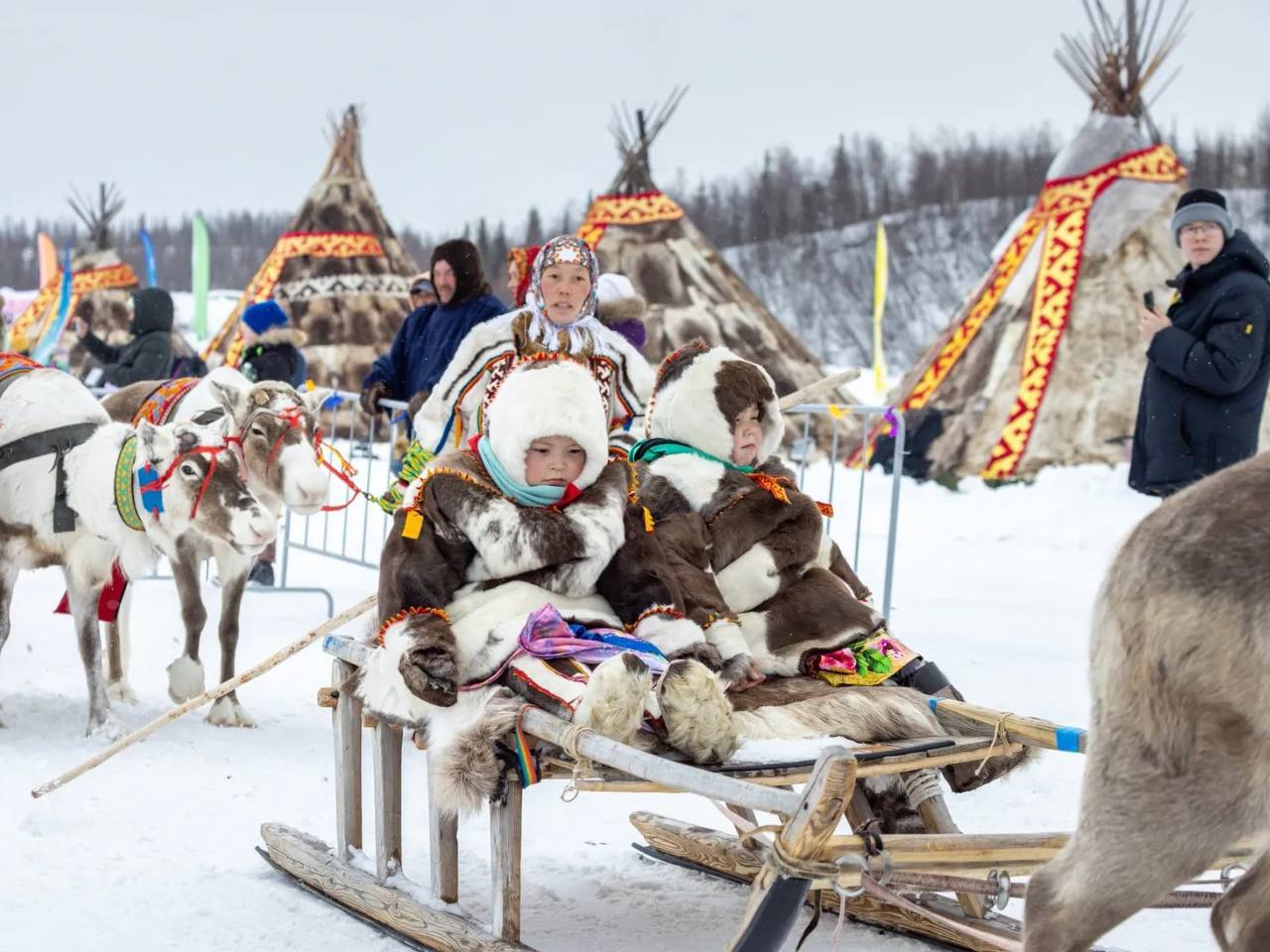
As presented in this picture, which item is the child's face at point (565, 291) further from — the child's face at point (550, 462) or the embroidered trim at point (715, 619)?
the embroidered trim at point (715, 619)

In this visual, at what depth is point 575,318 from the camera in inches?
162

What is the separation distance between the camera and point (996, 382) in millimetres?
10539

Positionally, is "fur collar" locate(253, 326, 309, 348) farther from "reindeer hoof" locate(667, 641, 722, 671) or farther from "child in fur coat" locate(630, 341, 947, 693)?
"reindeer hoof" locate(667, 641, 722, 671)

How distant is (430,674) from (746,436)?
1.03 metres

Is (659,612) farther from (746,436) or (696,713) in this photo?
(746,436)

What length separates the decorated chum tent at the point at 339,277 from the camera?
14188 millimetres

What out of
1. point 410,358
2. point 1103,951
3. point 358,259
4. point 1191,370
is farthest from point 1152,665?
point 358,259

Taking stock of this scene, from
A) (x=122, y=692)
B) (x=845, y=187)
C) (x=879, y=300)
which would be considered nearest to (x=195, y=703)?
(x=122, y=692)

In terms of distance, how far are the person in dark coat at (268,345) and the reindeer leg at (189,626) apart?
1835mm

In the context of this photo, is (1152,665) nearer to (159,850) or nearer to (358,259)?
(159,850)

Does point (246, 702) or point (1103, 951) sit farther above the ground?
point (1103, 951)

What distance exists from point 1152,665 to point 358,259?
1347 cm

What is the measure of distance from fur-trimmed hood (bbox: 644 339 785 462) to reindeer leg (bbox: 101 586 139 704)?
8.41ft

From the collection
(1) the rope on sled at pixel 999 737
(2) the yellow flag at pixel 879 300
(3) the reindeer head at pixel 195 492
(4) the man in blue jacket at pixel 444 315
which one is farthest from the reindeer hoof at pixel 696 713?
(2) the yellow flag at pixel 879 300
